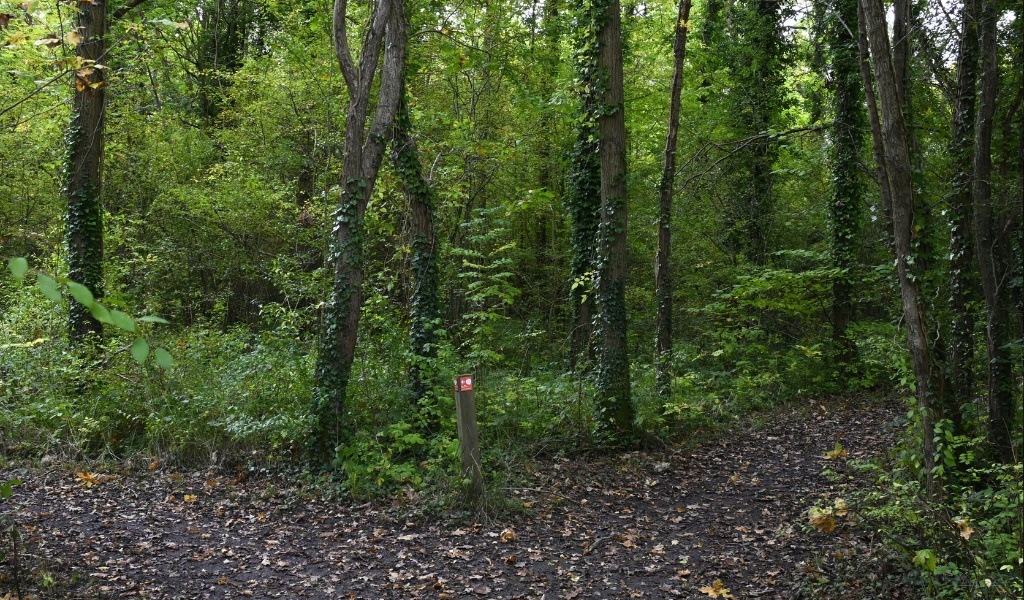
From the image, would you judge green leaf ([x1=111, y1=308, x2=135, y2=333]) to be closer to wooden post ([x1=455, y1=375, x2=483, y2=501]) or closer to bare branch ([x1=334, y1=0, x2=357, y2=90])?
wooden post ([x1=455, y1=375, x2=483, y2=501])

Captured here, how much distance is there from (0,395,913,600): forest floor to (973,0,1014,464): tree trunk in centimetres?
96

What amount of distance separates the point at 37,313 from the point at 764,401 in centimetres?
1252

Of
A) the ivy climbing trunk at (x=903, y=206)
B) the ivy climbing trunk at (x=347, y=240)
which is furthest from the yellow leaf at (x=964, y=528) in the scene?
the ivy climbing trunk at (x=347, y=240)

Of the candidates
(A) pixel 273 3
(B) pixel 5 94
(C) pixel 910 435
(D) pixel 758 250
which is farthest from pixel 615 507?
(B) pixel 5 94

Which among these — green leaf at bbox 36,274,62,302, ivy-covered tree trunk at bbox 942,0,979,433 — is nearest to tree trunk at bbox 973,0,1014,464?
ivy-covered tree trunk at bbox 942,0,979,433

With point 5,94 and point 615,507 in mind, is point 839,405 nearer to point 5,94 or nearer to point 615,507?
point 615,507

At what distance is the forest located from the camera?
5.22 metres

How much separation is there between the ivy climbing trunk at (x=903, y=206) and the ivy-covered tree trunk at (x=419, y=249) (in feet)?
18.7

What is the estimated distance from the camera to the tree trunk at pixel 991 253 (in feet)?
18.0

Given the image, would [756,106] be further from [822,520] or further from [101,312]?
[101,312]

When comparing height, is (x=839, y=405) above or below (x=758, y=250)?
below

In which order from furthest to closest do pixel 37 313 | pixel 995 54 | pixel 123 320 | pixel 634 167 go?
pixel 634 167
pixel 37 313
pixel 995 54
pixel 123 320

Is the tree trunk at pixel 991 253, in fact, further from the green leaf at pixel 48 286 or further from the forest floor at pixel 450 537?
the green leaf at pixel 48 286

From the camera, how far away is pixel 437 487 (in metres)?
6.94
